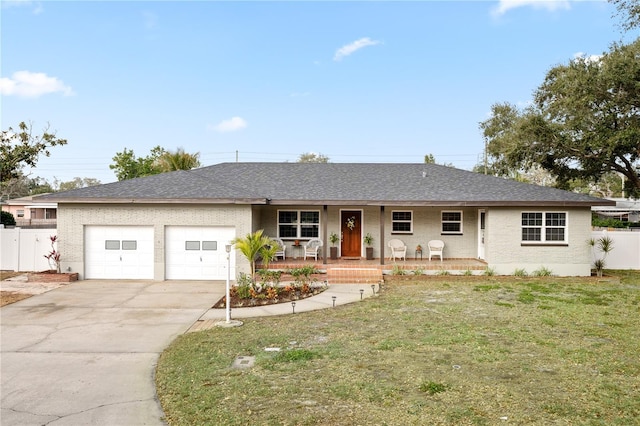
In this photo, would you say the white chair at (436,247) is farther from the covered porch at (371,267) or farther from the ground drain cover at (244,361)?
the ground drain cover at (244,361)

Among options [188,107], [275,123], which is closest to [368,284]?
[188,107]

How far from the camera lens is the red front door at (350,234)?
1866 cm

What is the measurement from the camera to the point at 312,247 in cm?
1803

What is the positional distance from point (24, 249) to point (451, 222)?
711 inches

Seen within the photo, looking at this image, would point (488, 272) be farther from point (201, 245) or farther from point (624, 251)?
point (201, 245)

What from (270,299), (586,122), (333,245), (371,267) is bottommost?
(270,299)

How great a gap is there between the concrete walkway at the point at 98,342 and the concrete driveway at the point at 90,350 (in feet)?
0.05

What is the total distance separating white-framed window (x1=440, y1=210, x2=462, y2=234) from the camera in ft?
60.4

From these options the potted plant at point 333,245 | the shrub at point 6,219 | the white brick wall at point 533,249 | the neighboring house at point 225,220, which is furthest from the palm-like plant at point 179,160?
the white brick wall at point 533,249

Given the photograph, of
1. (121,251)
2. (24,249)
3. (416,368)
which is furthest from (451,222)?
(24,249)

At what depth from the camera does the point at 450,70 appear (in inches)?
977

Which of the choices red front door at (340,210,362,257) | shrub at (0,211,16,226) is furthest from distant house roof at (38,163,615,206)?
shrub at (0,211,16,226)

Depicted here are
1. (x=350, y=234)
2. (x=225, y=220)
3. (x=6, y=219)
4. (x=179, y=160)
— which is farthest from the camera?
(x=179, y=160)

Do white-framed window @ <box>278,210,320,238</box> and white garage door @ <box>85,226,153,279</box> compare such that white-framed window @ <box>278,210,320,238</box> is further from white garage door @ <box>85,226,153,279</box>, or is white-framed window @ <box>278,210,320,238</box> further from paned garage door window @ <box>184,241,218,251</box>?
white garage door @ <box>85,226,153,279</box>
